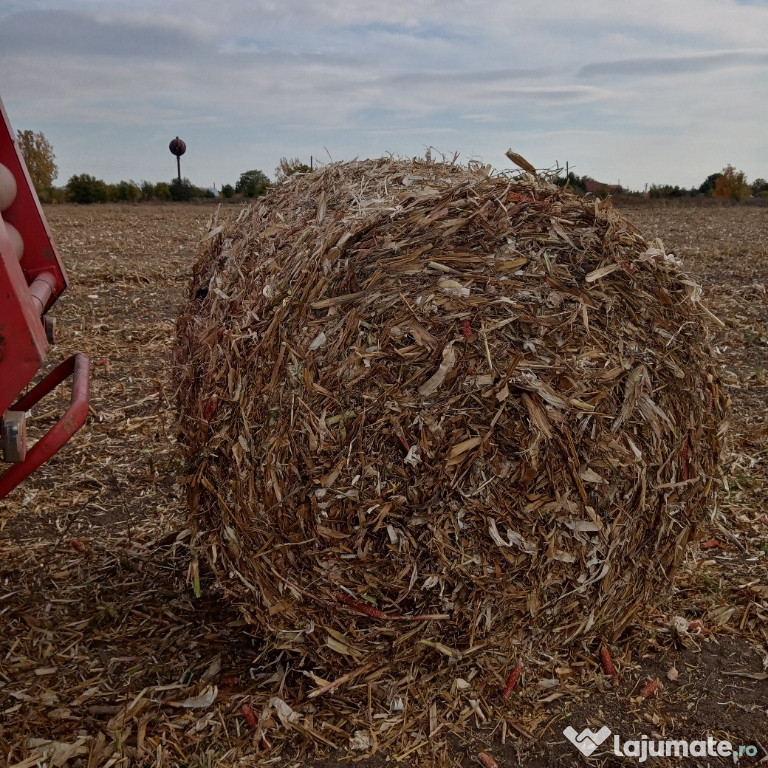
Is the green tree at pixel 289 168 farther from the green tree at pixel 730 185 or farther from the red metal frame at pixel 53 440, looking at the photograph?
the green tree at pixel 730 185

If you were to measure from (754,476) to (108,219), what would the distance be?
18517mm

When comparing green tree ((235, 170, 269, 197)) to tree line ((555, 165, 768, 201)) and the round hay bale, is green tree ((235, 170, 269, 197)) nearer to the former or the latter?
the round hay bale

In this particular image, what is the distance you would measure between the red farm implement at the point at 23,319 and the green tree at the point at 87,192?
3715 centimetres

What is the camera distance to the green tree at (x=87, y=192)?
37281 millimetres

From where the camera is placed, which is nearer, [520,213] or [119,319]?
[520,213]

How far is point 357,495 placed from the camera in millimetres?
2918

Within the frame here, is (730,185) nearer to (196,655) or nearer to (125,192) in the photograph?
(125,192)

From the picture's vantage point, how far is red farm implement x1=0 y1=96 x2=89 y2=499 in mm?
2355

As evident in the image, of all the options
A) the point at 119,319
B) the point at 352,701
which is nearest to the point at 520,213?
the point at 352,701

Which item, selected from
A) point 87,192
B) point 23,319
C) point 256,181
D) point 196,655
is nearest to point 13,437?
point 23,319

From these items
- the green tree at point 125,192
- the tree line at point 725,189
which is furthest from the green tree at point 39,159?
the tree line at point 725,189

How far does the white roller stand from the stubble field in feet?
4.15

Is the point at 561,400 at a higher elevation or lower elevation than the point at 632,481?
higher

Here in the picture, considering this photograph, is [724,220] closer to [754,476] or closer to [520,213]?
[754,476]
